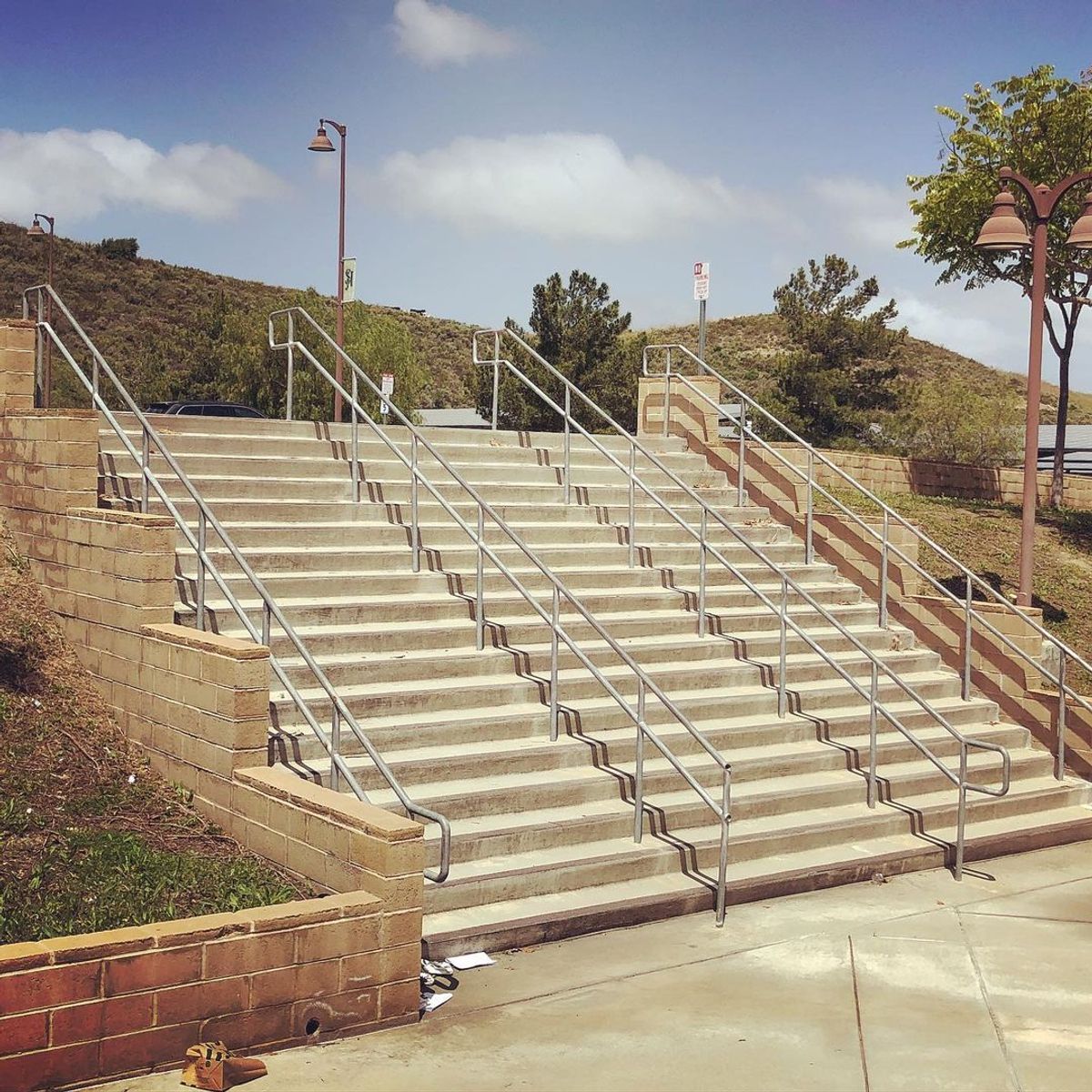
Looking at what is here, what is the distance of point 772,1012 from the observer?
6582 mm

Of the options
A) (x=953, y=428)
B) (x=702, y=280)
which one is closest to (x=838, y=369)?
(x=953, y=428)

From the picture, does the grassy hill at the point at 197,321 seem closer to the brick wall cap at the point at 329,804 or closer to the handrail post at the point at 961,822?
the handrail post at the point at 961,822

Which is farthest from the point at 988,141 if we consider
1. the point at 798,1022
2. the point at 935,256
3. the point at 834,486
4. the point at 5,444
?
the point at 798,1022

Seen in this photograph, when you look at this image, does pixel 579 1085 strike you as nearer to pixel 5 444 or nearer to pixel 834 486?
pixel 5 444

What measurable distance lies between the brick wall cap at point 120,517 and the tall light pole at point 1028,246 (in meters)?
7.82

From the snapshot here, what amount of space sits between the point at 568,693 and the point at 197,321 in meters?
52.8

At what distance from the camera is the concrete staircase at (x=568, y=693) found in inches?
323

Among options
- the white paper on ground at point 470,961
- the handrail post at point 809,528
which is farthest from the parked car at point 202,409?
the white paper on ground at point 470,961

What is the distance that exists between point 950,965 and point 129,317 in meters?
67.1

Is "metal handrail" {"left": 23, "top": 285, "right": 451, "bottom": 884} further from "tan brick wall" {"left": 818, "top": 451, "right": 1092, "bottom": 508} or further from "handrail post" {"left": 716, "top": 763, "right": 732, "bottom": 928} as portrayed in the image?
"tan brick wall" {"left": 818, "top": 451, "right": 1092, "bottom": 508}

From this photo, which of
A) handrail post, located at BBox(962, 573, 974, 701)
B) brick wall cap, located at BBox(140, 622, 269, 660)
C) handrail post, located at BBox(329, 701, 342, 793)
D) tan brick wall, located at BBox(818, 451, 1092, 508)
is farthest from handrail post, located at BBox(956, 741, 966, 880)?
tan brick wall, located at BBox(818, 451, 1092, 508)

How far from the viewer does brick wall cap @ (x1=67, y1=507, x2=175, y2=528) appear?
8.44m

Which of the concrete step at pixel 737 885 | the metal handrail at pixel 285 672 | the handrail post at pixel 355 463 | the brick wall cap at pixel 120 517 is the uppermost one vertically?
the handrail post at pixel 355 463

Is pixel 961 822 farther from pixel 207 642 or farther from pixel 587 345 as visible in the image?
pixel 587 345
